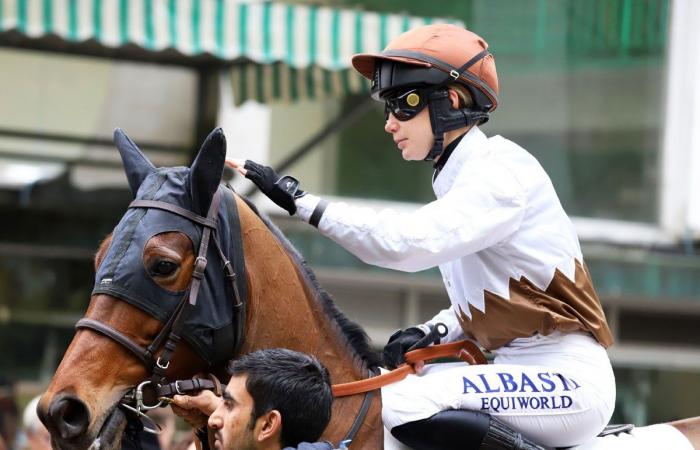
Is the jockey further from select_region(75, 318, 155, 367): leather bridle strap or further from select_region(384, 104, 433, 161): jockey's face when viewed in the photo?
select_region(75, 318, 155, 367): leather bridle strap

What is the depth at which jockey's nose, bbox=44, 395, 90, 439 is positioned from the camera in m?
3.31

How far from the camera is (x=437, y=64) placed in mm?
3713

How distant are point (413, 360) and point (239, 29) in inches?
179

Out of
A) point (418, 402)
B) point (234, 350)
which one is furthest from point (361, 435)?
point (234, 350)

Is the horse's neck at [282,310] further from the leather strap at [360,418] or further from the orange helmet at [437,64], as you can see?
the orange helmet at [437,64]

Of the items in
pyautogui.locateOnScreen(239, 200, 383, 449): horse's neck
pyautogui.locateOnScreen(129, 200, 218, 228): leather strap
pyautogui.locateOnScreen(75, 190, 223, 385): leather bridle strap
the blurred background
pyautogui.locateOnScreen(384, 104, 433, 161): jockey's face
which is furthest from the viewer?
the blurred background

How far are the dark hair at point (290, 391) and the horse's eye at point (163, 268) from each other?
443 millimetres

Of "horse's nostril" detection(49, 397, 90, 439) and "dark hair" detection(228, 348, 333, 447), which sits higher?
"dark hair" detection(228, 348, 333, 447)

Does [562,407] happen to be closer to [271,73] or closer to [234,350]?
[234,350]

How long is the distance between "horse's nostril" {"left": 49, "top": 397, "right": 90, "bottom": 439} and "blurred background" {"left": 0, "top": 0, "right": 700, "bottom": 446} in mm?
5243

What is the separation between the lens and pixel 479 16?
9.99m

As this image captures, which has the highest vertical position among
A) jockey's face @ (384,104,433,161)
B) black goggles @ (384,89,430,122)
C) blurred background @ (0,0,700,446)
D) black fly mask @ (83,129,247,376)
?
black goggles @ (384,89,430,122)

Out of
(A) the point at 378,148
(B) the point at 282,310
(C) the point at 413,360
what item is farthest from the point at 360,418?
(A) the point at 378,148

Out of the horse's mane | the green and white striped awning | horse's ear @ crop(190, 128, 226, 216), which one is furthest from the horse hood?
the green and white striped awning
